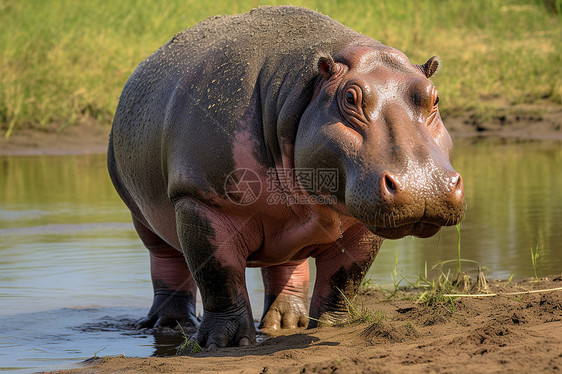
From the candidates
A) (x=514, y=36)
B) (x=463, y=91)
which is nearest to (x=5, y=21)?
(x=463, y=91)

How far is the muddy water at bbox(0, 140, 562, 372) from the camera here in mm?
4953

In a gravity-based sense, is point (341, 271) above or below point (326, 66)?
below

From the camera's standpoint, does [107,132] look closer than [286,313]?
No

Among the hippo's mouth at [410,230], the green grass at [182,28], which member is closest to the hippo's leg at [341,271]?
the hippo's mouth at [410,230]

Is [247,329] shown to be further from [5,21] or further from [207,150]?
[5,21]

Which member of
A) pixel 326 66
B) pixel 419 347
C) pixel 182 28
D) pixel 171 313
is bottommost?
pixel 171 313

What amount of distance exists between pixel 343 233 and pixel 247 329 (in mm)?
692

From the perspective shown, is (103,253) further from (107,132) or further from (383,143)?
(107,132)

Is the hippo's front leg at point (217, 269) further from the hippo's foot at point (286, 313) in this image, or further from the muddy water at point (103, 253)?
the hippo's foot at point (286, 313)

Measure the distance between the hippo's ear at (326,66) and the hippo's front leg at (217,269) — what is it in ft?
2.80

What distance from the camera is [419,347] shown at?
370 centimetres

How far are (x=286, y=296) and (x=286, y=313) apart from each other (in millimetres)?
111

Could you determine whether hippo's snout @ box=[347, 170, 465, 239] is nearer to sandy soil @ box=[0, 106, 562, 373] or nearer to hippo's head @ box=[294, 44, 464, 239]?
hippo's head @ box=[294, 44, 464, 239]

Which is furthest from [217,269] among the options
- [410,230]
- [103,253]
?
[103,253]
